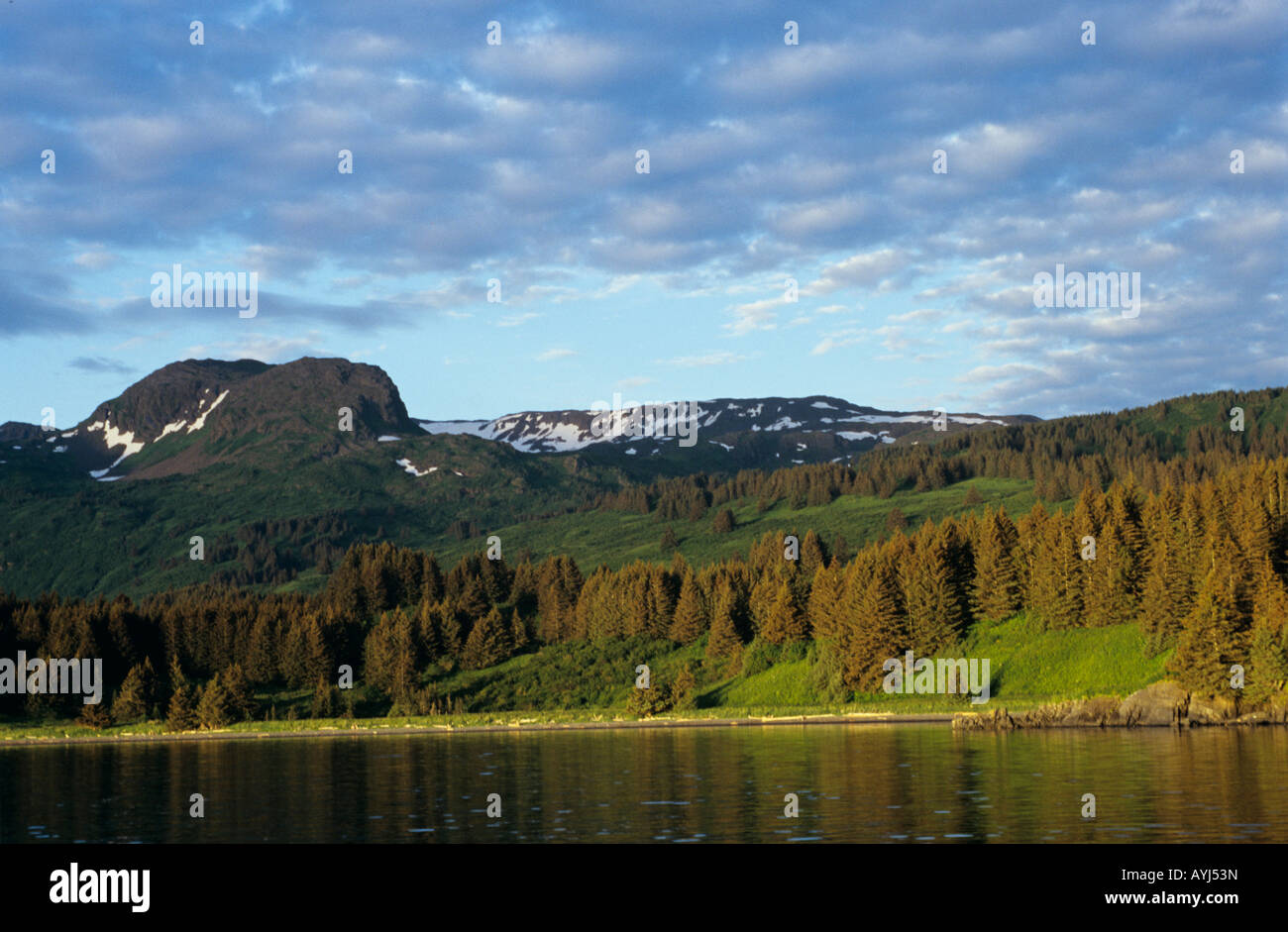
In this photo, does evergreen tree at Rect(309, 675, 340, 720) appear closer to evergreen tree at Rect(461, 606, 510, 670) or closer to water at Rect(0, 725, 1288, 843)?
evergreen tree at Rect(461, 606, 510, 670)

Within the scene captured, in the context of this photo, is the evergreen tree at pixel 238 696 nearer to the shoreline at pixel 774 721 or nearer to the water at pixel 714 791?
the shoreline at pixel 774 721

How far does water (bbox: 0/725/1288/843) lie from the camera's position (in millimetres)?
45438

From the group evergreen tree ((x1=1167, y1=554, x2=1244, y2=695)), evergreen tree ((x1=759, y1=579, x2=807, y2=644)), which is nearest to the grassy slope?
evergreen tree ((x1=759, y1=579, x2=807, y2=644))

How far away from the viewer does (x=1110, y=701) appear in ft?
335

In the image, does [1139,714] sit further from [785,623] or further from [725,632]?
[725,632]

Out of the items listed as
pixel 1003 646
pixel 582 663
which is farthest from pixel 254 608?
pixel 1003 646

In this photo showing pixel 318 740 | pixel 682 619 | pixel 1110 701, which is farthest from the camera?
pixel 682 619

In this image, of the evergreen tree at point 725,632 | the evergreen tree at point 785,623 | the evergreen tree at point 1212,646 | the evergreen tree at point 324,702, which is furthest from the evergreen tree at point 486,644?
the evergreen tree at point 1212,646
